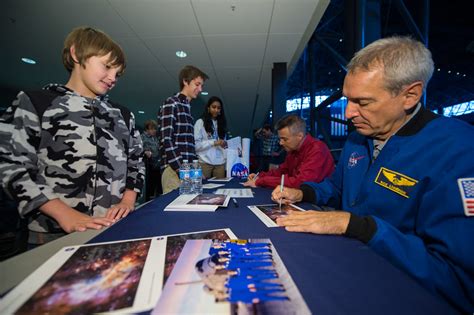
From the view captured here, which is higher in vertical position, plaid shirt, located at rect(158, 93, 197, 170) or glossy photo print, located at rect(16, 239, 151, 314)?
plaid shirt, located at rect(158, 93, 197, 170)

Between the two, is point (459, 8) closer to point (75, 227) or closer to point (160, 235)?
point (160, 235)

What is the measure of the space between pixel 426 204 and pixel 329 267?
34 centimetres

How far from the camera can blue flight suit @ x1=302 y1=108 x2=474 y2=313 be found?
453mm

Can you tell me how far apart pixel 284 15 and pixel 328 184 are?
247cm

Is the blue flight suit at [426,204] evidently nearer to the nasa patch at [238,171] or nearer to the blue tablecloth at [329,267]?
the blue tablecloth at [329,267]

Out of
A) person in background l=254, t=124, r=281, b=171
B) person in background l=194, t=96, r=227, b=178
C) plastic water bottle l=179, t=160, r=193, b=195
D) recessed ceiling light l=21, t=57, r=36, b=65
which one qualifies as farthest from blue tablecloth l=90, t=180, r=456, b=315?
recessed ceiling light l=21, t=57, r=36, b=65

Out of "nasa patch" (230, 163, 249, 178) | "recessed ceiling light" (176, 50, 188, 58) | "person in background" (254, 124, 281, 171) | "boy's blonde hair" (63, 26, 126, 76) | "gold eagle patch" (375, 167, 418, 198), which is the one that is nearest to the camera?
"gold eagle patch" (375, 167, 418, 198)

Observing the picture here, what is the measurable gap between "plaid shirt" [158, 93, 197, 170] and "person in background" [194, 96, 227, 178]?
394 millimetres

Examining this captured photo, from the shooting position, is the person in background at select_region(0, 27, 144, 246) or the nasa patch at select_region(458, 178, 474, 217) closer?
the nasa patch at select_region(458, 178, 474, 217)

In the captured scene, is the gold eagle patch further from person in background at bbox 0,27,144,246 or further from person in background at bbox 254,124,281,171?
person in background at bbox 254,124,281,171

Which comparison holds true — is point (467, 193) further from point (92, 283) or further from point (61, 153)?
point (61, 153)

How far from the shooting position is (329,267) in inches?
17.0

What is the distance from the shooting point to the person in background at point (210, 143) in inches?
89.4

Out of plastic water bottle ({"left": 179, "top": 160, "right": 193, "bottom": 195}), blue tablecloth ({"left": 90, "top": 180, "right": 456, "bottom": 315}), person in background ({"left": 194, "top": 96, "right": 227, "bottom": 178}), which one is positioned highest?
person in background ({"left": 194, "top": 96, "right": 227, "bottom": 178})
